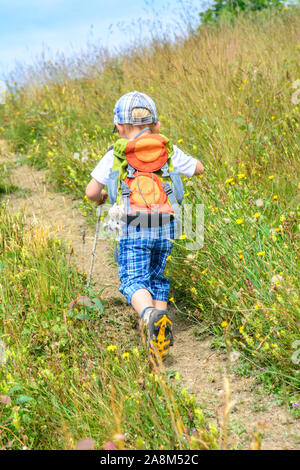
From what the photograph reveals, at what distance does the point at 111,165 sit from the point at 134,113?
39 centimetres

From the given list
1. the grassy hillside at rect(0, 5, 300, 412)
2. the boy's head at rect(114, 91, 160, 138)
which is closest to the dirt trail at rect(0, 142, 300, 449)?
the grassy hillside at rect(0, 5, 300, 412)

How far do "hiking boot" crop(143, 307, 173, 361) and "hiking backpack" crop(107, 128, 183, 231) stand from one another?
638mm

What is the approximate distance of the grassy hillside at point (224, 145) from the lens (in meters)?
2.70

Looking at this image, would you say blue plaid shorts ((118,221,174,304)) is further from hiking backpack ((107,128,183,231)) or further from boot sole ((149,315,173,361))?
boot sole ((149,315,173,361))

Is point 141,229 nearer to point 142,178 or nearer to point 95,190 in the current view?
point 142,178

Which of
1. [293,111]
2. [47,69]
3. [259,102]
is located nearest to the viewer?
[293,111]

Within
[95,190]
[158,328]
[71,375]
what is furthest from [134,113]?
[71,375]

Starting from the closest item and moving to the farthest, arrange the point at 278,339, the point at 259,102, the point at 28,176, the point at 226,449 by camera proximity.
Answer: the point at 226,449 < the point at 278,339 < the point at 259,102 < the point at 28,176

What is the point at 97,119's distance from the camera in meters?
7.14

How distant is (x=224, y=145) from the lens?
14.6 feet
